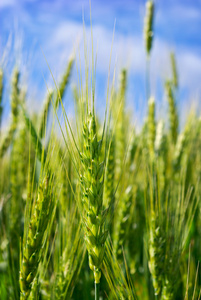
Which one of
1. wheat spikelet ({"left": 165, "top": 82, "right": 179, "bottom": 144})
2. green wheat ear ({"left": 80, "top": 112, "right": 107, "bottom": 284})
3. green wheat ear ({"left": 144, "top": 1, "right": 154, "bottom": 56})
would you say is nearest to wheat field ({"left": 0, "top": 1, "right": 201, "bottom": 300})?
green wheat ear ({"left": 80, "top": 112, "right": 107, "bottom": 284})

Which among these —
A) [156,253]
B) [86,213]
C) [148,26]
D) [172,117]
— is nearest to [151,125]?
[172,117]

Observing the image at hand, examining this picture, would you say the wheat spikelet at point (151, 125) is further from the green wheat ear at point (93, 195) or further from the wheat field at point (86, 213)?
the green wheat ear at point (93, 195)

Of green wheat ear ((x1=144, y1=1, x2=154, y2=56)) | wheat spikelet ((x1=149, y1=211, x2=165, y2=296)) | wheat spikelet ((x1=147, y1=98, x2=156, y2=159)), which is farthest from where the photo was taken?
green wheat ear ((x1=144, y1=1, x2=154, y2=56))

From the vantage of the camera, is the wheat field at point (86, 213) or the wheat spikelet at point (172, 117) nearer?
the wheat field at point (86, 213)

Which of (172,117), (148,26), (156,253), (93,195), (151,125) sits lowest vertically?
(156,253)

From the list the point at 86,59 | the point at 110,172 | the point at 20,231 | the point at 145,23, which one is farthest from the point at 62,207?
the point at 145,23

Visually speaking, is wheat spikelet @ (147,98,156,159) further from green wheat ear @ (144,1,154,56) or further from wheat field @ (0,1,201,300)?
green wheat ear @ (144,1,154,56)

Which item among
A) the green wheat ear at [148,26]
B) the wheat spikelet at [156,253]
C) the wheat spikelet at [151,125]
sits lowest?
the wheat spikelet at [156,253]

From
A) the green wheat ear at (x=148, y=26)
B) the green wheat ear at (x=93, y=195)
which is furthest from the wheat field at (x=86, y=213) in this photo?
the green wheat ear at (x=148, y=26)

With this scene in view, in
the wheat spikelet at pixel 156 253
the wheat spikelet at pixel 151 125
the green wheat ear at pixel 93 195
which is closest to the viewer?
the green wheat ear at pixel 93 195

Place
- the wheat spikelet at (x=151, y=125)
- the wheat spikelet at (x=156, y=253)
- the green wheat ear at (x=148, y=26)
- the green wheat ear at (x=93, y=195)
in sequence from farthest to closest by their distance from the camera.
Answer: the green wheat ear at (x=148, y=26)
the wheat spikelet at (x=151, y=125)
the wheat spikelet at (x=156, y=253)
the green wheat ear at (x=93, y=195)

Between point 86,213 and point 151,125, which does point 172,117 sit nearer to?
point 151,125

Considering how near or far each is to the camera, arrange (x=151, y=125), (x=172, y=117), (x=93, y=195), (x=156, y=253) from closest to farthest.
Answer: (x=93, y=195)
(x=156, y=253)
(x=151, y=125)
(x=172, y=117)

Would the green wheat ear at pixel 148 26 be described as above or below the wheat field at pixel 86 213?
above
